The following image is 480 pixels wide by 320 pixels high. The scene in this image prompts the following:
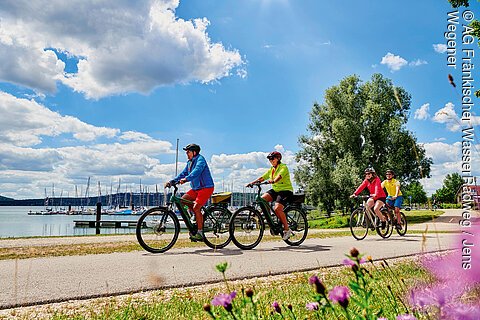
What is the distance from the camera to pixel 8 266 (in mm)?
6176

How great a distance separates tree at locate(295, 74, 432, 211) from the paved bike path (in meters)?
26.4

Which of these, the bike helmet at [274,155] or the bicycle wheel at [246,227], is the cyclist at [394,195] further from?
the bicycle wheel at [246,227]

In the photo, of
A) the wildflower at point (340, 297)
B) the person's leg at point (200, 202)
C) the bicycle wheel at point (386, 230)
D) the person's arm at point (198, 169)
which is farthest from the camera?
the bicycle wheel at point (386, 230)

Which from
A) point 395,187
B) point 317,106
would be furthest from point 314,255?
point 317,106

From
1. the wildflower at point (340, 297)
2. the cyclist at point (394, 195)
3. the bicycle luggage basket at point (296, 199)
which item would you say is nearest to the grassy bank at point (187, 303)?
the wildflower at point (340, 297)

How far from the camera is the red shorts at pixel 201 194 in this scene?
27.2ft

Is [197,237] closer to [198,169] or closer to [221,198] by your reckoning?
[221,198]

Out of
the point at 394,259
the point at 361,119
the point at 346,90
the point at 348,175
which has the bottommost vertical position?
the point at 394,259

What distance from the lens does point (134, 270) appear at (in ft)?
18.6

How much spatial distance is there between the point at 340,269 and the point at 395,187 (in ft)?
24.0

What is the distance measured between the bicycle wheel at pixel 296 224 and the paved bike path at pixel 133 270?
3.03 ft

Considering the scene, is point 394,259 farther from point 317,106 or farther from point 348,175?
point 317,106

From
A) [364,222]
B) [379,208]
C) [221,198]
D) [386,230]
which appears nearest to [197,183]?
[221,198]

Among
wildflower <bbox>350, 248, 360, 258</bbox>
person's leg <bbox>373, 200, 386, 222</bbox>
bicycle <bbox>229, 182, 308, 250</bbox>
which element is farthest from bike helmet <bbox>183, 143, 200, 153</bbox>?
wildflower <bbox>350, 248, 360, 258</bbox>
